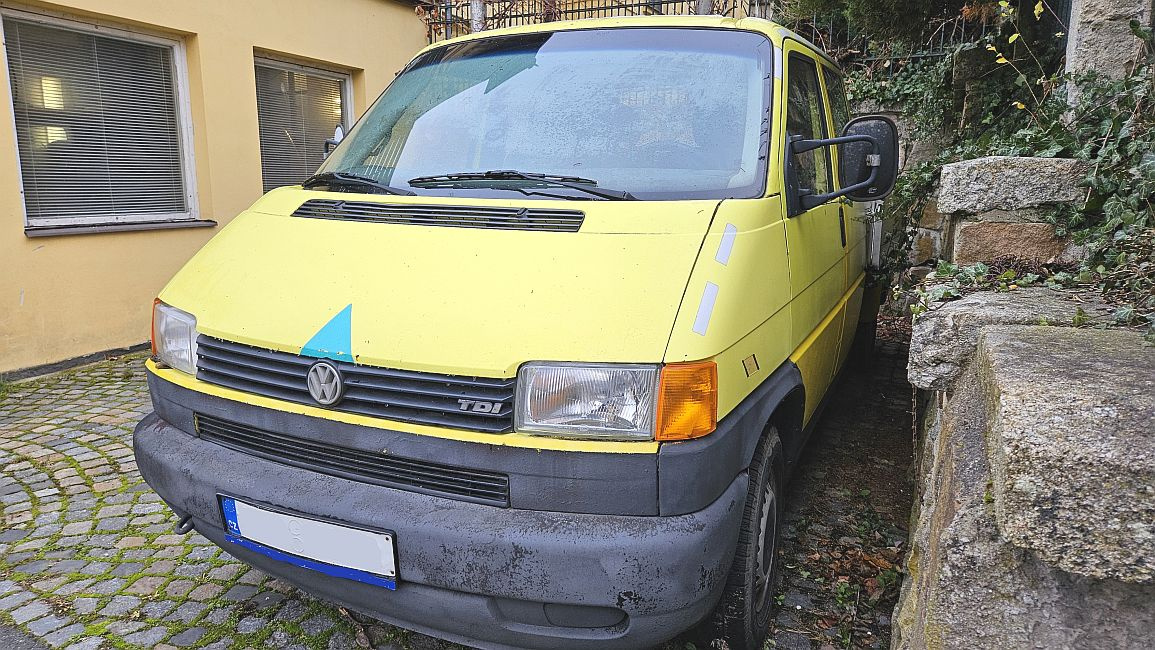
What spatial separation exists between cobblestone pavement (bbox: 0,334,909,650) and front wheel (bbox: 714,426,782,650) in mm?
290

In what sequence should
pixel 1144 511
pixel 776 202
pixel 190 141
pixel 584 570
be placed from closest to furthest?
pixel 1144 511 → pixel 584 570 → pixel 776 202 → pixel 190 141

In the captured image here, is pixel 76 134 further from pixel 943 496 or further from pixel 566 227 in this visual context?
pixel 943 496

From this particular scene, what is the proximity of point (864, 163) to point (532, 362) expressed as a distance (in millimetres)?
1828

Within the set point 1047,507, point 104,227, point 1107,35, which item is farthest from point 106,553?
point 1107,35

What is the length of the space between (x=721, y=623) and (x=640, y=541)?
2.39ft

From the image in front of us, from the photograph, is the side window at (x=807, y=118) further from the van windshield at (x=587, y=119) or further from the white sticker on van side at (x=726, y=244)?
the white sticker on van side at (x=726, y=244)

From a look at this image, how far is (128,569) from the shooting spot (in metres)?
3.09

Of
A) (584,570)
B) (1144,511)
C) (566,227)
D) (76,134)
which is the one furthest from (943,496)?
(76,134)

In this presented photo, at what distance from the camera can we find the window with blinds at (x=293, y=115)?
7.83 m

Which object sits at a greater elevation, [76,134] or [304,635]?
[76,134]

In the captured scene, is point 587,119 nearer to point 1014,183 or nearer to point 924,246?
point 1014,183

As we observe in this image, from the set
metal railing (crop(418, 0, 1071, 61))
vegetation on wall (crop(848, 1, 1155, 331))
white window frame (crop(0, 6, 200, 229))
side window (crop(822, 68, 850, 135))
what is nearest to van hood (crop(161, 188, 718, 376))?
vegetation on wall (crop(848, 1, 1155, 331))

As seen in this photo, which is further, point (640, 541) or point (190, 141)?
point (190, 141)

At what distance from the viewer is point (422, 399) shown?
2.02 metres
